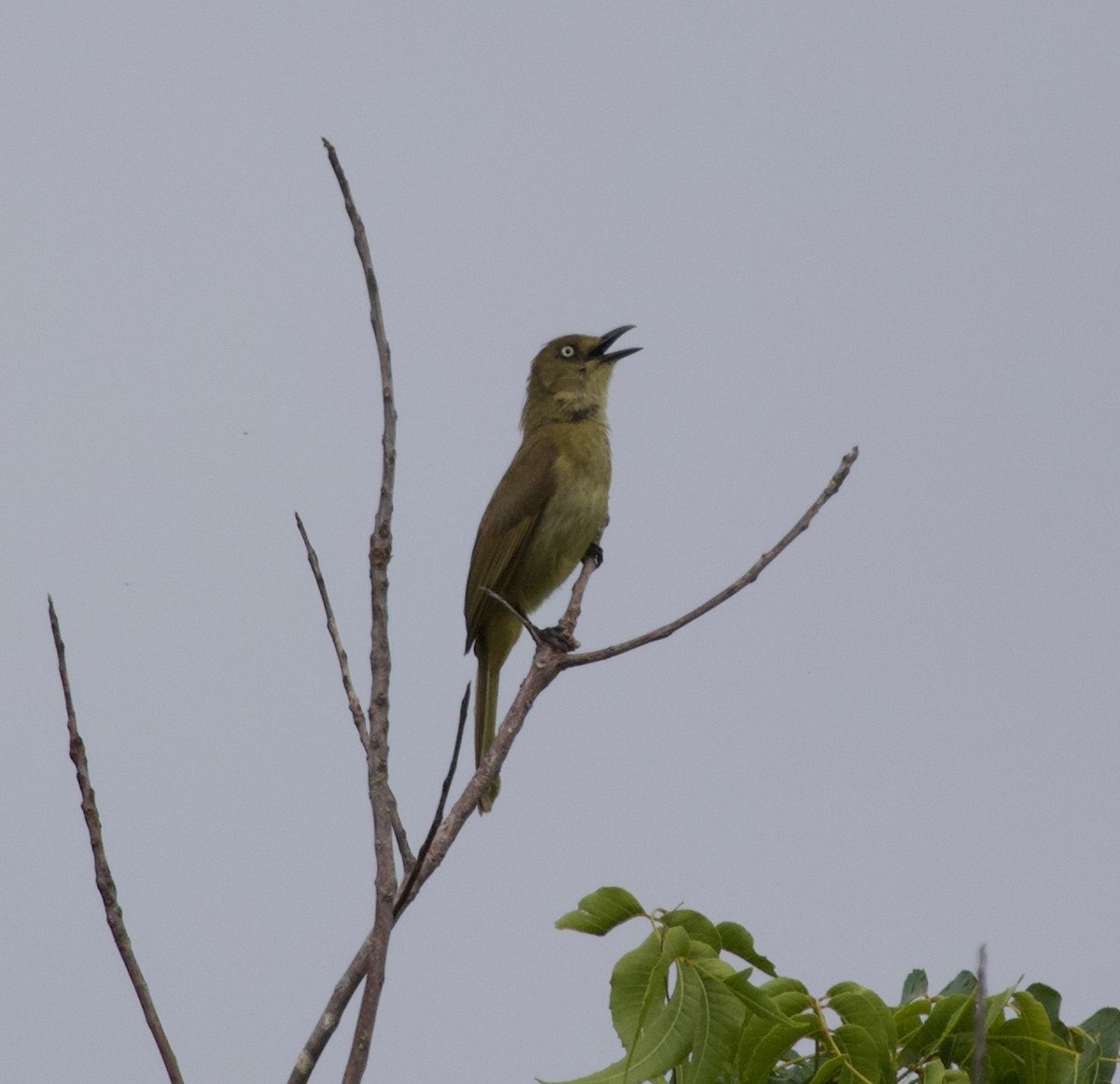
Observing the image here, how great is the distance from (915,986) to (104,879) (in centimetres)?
173

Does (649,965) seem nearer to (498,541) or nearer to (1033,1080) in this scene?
(1033,1080)

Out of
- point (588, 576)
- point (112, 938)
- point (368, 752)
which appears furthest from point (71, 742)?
point (588, 576)

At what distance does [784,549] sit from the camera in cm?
379

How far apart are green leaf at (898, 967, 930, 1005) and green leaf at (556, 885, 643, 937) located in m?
0.70

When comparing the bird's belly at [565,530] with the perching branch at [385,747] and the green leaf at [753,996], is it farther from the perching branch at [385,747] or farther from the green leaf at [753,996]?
the green leaf at [753,996]

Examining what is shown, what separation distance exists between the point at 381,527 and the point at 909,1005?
1.43 m

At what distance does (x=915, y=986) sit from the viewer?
10.8 ft

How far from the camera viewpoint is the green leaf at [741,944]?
3.00 meters

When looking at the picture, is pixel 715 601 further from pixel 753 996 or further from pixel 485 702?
pixel 485 702

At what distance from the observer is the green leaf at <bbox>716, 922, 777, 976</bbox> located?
9.84ft

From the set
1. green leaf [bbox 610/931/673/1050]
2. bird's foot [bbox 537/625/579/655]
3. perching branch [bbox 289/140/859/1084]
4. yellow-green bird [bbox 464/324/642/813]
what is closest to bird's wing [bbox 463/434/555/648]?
yellow-green bird [bbox 464/324/642/813]

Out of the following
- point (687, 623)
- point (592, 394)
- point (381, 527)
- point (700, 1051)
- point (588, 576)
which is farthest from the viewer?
point (592, 394)

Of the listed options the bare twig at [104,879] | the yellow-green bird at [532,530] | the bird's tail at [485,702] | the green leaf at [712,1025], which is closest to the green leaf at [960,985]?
the green leaf at [712,1025]

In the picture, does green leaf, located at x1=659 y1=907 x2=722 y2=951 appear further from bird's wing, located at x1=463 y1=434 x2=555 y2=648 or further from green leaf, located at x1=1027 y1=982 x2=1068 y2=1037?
bird's wing, located at x1=463 y1=434 x2=555 y2=648
